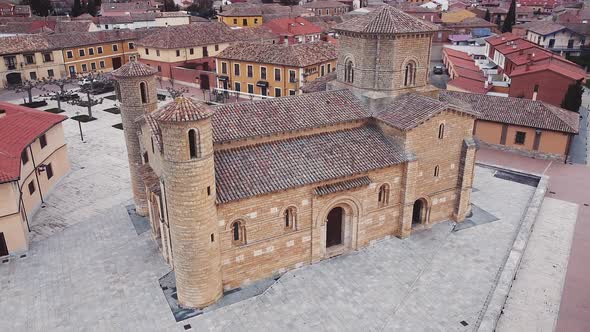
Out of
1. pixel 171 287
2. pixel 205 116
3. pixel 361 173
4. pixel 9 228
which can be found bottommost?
pixel 171 287

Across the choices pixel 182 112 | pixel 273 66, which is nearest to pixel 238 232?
pixel 182 112

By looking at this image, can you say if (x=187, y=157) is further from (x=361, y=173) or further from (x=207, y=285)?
(x=361, y=173)

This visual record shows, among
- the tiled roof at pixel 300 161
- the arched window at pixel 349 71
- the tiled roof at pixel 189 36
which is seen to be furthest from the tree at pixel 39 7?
the tiled roof at pixel 300 161

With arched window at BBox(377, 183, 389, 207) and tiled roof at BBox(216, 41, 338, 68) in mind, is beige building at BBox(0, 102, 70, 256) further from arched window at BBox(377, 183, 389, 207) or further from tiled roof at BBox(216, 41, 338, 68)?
tiled roof at BBox(216, 41, 338, 68)

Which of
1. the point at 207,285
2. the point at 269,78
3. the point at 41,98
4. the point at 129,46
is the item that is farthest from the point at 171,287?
the point at 129,46

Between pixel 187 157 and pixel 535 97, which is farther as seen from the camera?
pixel 535 97

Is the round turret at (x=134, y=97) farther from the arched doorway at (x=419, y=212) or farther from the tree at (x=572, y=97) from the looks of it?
the tree at (x=572, y=97)
